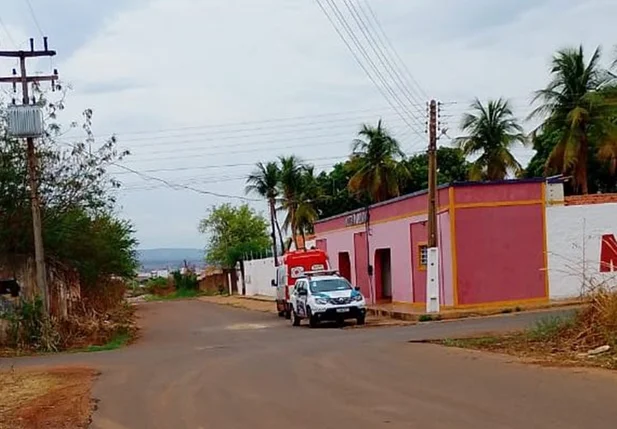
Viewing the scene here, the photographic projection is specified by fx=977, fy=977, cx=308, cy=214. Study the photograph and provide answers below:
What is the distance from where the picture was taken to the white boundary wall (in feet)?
238

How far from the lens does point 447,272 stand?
3681 centimetres

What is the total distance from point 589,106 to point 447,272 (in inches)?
742

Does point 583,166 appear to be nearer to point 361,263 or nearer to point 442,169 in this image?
point 361,263

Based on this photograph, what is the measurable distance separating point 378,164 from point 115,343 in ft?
125

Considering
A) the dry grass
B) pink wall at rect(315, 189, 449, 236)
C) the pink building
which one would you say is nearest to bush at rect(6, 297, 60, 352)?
the dry grass

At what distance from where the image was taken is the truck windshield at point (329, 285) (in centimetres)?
3471

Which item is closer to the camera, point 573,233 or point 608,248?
point 608,248

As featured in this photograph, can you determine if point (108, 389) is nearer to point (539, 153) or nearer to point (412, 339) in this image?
point (412, 339)

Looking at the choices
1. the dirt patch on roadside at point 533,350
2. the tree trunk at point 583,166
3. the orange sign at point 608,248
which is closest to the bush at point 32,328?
the dirt patch on roadside at point 533,350

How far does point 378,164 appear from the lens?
217ft

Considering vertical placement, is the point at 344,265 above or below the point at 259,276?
above

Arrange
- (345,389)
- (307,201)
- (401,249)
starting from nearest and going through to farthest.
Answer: (345,389) < (401,249) < (307,201)

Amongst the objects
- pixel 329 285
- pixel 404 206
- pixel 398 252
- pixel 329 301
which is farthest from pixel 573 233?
pixel 329 301

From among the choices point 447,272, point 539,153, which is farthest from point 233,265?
point 447,272
